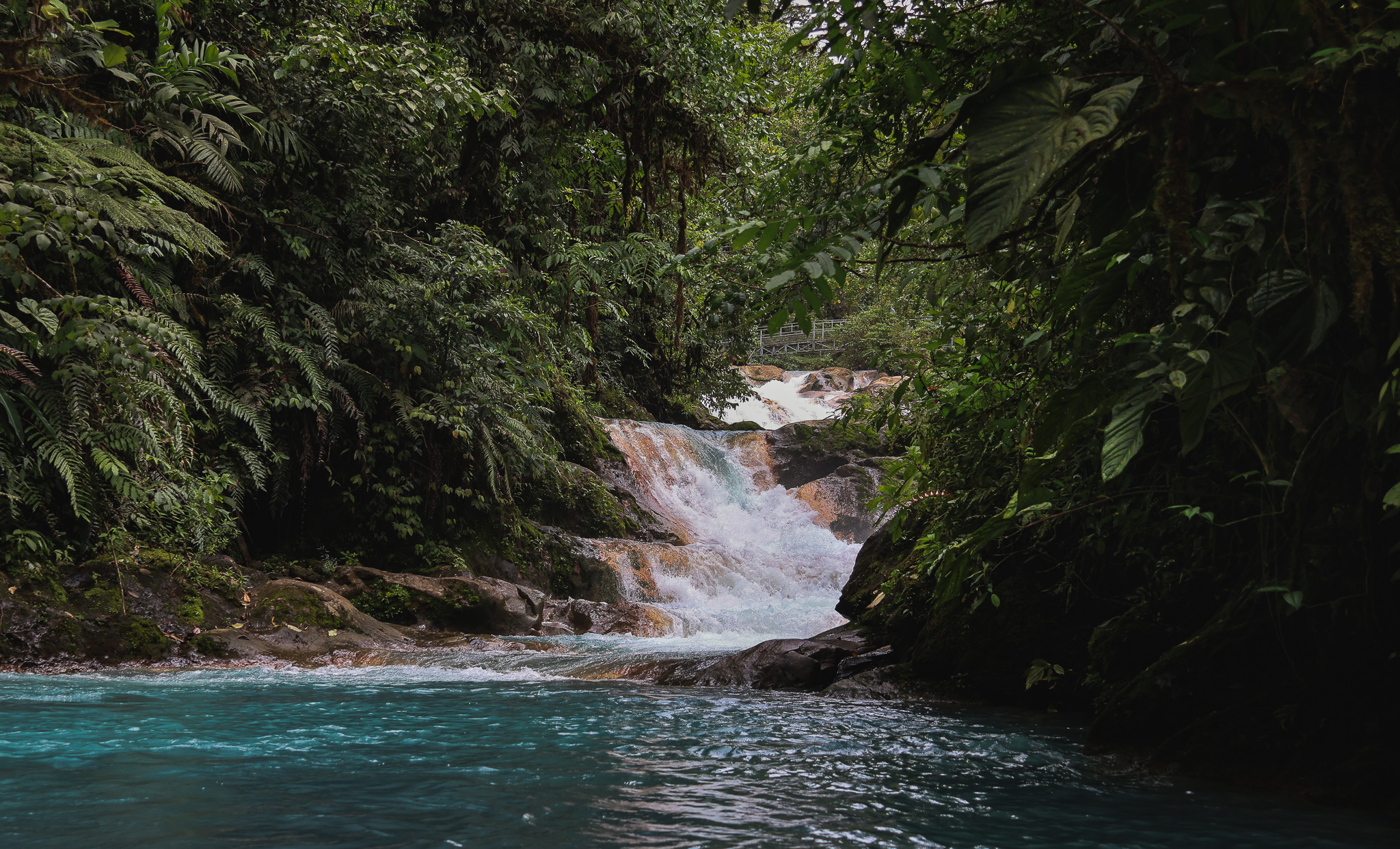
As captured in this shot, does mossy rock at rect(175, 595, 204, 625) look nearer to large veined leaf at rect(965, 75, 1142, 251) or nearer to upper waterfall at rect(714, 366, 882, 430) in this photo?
large veined leaf at rect(965, 75, 1142, 251)

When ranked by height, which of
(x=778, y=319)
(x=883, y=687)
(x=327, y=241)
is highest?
(x=327, y=241)

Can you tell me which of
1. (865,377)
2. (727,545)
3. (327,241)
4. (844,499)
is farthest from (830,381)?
(327,241)

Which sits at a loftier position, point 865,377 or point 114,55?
point 865,377

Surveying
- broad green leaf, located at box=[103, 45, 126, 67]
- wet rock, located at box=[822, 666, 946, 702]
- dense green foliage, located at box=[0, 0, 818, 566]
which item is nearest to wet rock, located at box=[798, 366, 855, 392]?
dense green foliage, located at box=[0, 0, 818, 566]

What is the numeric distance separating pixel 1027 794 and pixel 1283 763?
3.14ft

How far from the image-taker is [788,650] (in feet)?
21.4

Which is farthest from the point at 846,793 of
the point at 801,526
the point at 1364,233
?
the point at 801,526

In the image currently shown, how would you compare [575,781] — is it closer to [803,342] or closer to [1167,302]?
[1167,302]

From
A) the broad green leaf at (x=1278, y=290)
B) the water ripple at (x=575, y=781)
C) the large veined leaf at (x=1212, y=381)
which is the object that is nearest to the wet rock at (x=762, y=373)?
the water ripple at (x=575, y=781)

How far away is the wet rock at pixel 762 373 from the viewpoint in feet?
94.7

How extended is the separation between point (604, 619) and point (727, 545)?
474 cm

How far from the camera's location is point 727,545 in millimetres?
14805

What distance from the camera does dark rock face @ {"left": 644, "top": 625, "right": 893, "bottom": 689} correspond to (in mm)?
6254

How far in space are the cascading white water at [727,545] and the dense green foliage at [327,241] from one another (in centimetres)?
240
